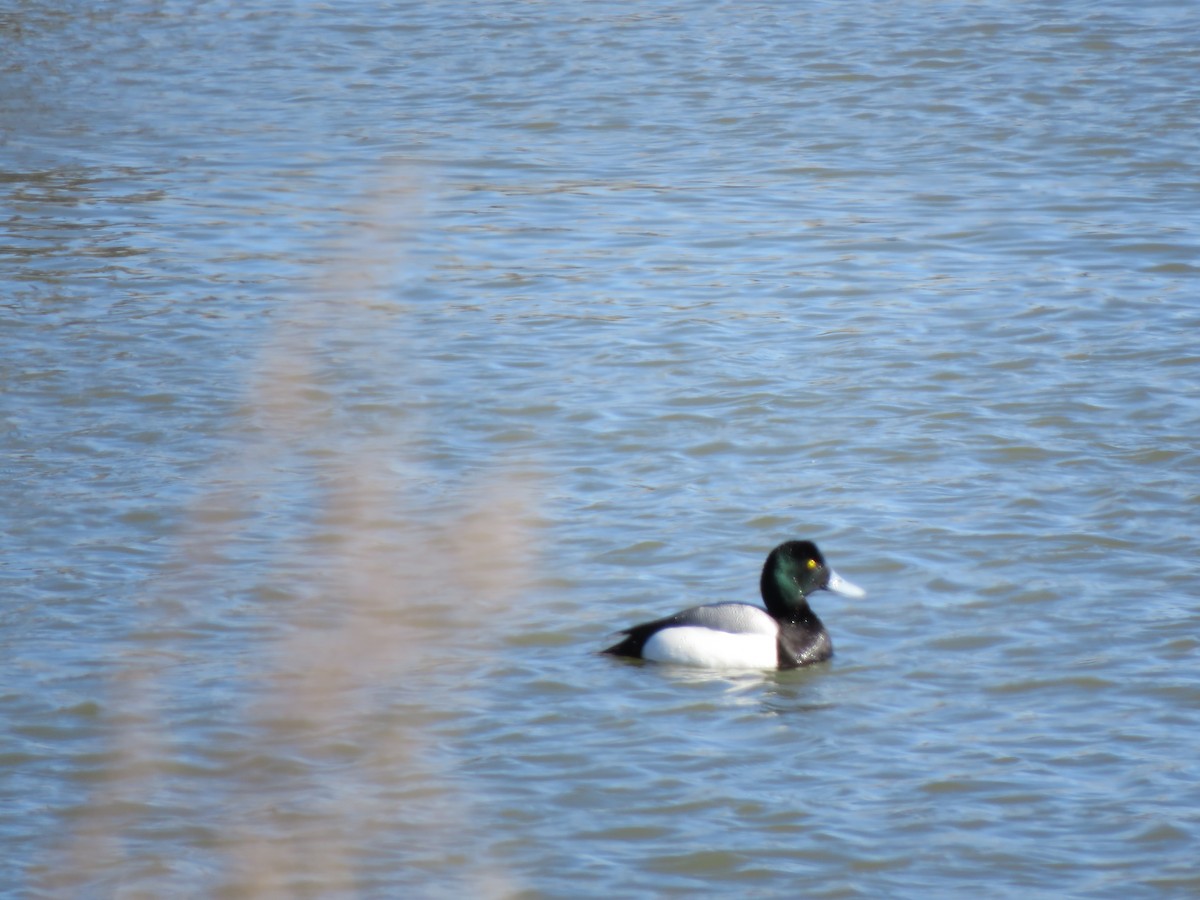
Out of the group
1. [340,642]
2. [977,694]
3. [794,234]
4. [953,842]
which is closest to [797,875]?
[953,842]

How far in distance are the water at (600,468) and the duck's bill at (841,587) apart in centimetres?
16

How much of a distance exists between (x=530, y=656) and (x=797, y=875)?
201 cm

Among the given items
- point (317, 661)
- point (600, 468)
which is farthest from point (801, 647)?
point (600, 468)

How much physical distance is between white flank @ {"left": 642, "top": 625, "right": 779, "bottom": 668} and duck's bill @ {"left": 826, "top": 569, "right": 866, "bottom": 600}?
411 millimetres

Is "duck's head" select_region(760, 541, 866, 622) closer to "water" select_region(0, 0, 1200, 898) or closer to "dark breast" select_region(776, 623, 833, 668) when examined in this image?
"dark breast" select_region(776, 623, 833, 668)

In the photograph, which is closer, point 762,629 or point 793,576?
point 762,629

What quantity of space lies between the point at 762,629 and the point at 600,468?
2.42m

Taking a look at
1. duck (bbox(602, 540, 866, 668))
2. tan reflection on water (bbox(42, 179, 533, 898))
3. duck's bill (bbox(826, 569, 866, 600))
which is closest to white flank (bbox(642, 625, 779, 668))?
duck (bbox(602, 540, 866, 668))

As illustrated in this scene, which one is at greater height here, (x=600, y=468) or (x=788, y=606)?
(x=788, y=606)

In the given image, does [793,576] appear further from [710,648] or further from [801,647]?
[710,648]

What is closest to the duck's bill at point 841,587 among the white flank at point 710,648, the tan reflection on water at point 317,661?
the white flank at point 710,648

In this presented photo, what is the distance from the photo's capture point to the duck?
7.44 m

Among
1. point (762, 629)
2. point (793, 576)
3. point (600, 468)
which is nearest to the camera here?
point (762, 629)

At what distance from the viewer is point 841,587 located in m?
7.89
